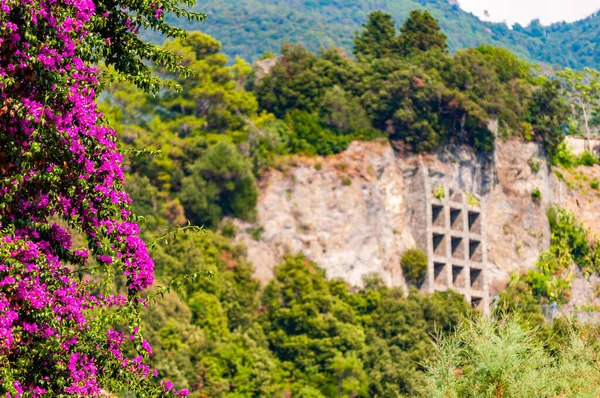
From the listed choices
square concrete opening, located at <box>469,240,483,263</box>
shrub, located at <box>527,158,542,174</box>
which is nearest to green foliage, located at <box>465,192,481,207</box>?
square concrete opening, located at <box>469,240,483,263</box>

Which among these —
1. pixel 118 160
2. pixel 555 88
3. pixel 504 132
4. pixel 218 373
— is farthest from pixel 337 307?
pixel 118 160

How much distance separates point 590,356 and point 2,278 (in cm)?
1604

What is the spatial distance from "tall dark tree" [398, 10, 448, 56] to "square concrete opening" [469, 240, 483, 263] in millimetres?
14116

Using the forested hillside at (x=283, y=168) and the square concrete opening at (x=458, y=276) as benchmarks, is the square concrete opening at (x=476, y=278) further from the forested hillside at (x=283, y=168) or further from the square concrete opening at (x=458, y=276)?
the forested hillside at (x=283, y=168)

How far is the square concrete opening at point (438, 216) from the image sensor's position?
7600 centimetres

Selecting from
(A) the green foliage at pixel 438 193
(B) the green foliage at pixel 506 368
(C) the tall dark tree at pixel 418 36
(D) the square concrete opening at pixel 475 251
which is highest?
(B) the green foliage at pixel 506 368

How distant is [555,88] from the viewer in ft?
296

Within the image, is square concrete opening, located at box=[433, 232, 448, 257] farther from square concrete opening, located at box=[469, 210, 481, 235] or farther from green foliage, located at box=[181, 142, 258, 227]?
green foliage, located at box=[181, 142, 258, 227]

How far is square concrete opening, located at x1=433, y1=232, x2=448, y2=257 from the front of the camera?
247 feet

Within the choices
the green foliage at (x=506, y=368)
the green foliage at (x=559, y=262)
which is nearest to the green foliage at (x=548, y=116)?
the green foliage at (x=559, y=262)

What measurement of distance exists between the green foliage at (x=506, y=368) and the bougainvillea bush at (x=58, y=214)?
884cm

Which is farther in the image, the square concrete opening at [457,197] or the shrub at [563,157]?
the shrub at [563,157]

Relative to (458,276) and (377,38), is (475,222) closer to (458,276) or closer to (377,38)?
(458,276)

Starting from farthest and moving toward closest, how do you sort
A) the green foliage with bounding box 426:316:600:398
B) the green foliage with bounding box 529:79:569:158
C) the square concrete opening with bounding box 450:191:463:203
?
the green foliage with bounding box 529:79:569:158, the square concrete opening with bounding box 450:191:463:203, the green foliage with bounding box 426:316:600:398
